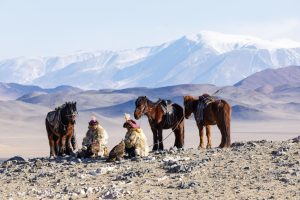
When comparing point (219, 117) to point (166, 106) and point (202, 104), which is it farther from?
point (166, 106)

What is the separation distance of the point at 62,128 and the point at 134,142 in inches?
98.6

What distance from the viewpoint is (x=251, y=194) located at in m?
9.41

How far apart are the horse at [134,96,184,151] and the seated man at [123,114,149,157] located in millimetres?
1167

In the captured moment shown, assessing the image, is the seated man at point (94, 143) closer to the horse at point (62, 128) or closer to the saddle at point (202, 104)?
the horse at point (62, 128)

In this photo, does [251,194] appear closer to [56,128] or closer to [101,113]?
[56,128]

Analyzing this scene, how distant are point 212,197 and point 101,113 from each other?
3566 inches

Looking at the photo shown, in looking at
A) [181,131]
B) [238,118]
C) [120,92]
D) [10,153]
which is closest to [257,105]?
[238,118]

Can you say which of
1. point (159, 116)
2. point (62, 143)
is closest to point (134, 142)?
point (159, 116)

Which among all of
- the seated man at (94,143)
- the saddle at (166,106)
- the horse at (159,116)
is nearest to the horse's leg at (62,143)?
the seated man at (94,143)

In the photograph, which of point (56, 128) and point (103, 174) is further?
point (56, 128)

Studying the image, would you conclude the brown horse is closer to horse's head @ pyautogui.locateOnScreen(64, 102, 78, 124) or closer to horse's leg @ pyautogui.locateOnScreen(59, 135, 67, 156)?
horse's head @ pyautogui.locateOnScreen(64, 102, 78, 124)

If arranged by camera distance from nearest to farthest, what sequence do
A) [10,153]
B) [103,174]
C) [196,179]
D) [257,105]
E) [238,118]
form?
1. [196,179]
2. [103,174]
3. [10,153]
4. [238,118]
5. [257,105]

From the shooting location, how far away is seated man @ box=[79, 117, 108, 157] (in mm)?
13430

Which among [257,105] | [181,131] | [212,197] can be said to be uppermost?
[257,105]
